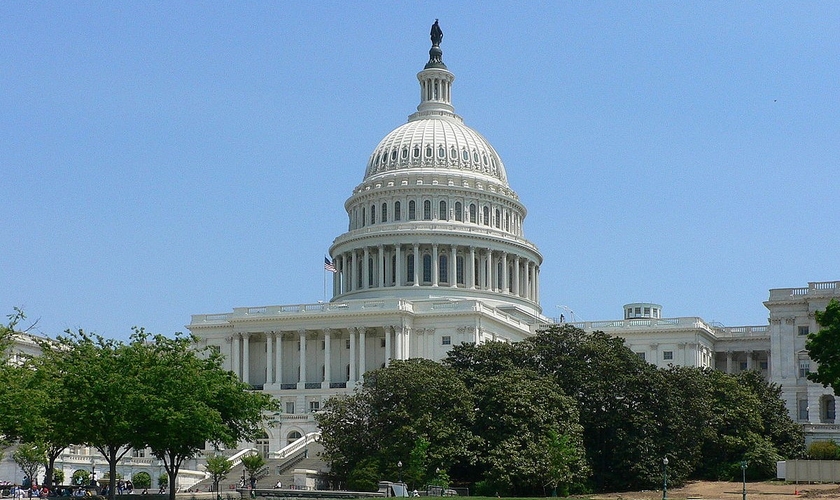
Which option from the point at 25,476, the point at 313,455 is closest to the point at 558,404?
the point at 313,455

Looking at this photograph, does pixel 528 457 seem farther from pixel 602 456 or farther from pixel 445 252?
pixel 445 252

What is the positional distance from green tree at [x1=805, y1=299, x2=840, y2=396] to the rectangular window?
44784mm

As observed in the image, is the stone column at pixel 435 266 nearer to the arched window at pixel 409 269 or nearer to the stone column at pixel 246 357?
the arched window at pixel 409 269

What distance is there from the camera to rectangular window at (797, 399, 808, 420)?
137250 millimetres

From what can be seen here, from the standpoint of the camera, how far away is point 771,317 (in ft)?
456

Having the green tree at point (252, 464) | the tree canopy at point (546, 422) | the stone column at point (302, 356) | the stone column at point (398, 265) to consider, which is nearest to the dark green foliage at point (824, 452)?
the tree canopy at point (546, 422)

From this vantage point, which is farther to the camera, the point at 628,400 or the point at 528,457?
the point at 628,400

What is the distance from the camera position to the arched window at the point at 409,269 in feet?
539

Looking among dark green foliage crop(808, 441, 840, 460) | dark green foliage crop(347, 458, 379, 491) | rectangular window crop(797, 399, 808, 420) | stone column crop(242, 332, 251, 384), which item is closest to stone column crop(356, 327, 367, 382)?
stone column crop(242, 332, 251, 384)

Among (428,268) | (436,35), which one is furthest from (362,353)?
(436,35)

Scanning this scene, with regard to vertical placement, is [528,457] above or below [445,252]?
below

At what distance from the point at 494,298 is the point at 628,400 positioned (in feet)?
206

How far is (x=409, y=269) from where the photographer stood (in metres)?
165

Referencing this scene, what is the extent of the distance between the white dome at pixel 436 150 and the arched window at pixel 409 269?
1226 centimetres
